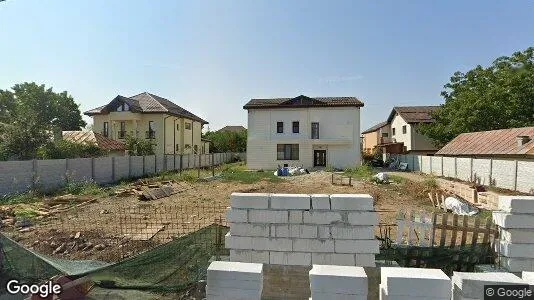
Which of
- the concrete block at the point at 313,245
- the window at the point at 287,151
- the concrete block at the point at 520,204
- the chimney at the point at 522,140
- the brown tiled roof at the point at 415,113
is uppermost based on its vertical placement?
the brown tiled roof at the point at 415,113

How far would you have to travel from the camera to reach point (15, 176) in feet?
51.5

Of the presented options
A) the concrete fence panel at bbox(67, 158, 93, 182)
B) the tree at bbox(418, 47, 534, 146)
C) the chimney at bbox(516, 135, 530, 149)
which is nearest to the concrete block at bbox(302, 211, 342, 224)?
the concrete fence panel at bbox(67, 158, 93, 182)

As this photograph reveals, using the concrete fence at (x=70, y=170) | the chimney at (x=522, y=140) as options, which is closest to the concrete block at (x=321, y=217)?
the concrete fence at (x=70, y=170)

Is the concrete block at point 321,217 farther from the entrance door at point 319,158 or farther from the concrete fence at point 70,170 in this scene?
the entrance door at point 319,158

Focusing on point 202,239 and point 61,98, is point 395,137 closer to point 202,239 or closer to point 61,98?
point 202,239

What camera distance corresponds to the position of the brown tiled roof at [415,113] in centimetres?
4001

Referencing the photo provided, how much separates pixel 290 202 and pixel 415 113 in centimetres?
4200

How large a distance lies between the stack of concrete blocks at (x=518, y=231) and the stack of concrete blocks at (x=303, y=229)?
5.25ft

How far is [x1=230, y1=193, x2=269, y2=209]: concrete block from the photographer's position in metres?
4.38

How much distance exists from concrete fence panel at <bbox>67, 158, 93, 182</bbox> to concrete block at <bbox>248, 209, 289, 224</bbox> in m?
17.3

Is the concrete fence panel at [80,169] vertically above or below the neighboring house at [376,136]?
below

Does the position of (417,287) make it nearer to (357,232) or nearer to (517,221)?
(357,232)

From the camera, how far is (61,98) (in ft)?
171

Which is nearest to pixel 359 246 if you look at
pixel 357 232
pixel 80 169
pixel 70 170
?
pixel 357 232
